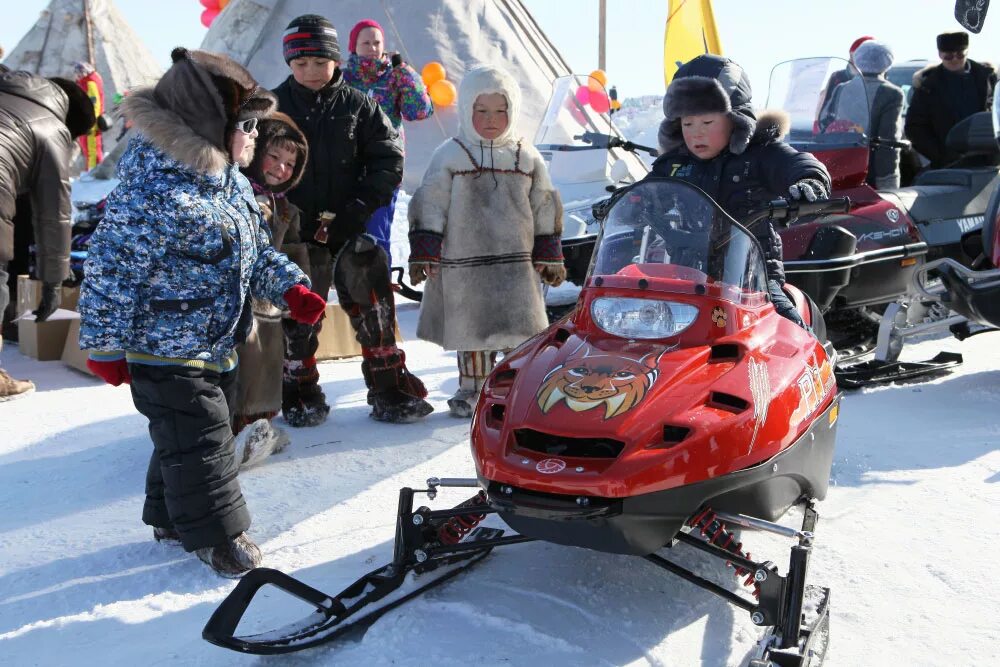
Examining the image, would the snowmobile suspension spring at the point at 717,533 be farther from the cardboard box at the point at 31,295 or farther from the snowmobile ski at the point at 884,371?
the cardboard box at the point at 31,295

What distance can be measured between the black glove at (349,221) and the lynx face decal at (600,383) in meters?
2.14

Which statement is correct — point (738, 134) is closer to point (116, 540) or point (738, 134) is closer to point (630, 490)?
point (630, 490)

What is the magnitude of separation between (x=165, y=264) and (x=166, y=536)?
973 millimetres

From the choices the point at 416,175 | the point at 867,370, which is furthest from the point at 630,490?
the point at 416,175

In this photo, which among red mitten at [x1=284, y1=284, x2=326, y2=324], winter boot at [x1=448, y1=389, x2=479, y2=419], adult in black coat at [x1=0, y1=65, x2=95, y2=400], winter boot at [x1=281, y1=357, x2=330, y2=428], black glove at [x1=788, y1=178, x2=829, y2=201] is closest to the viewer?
red mitten at [x1=284, y1=284, x2=326, y2=324]

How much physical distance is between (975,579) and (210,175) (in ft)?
8.38

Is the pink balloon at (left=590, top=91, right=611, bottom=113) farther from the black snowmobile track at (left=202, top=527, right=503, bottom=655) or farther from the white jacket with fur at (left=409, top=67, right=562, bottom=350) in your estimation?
the black snowmobile track at (left=202, top=527, right=503, bottom=655)

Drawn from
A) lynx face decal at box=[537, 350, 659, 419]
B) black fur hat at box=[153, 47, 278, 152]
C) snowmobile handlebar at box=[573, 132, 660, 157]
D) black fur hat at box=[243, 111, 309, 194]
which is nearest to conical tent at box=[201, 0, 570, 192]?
snowmobile handlebar at box=[573, 132, 660, 157]

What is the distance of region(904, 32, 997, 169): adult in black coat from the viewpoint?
8148 mm

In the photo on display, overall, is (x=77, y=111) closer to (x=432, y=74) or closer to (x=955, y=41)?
(x=432, y=74)

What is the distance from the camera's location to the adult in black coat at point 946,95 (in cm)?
815

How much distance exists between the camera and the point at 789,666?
2137mm

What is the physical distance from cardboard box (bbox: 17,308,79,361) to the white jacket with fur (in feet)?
9.25

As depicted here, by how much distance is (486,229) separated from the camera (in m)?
4.48
